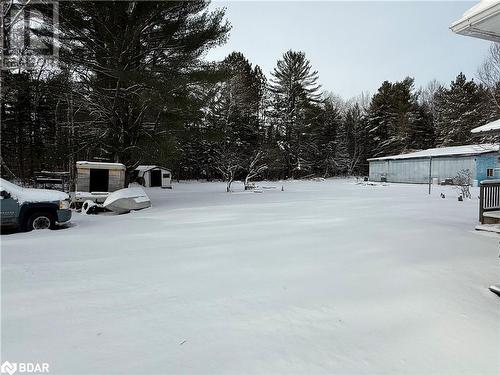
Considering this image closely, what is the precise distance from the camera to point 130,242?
632 centimetres

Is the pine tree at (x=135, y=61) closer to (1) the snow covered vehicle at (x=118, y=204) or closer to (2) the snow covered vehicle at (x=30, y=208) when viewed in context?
(1) the snow covered vehicle at (x=118, y=204)

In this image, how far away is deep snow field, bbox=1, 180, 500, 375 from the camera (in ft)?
7.97

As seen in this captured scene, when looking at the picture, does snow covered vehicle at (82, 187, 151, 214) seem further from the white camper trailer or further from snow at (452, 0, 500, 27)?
snow at (452, 0, 500, 27)

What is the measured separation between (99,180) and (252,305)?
11.4m

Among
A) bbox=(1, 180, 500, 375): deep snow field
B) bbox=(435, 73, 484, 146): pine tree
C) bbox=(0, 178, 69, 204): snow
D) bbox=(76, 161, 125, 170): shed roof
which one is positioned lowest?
bbox=(1, 180, 500, 375): deep snow field

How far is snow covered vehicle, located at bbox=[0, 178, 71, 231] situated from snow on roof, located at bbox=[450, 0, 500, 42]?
8.95 metres

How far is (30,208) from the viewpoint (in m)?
7.60

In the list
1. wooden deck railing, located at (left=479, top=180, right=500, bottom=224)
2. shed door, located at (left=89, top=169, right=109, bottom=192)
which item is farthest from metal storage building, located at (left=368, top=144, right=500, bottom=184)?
shed door, located at (left=89, top=169, right=109, bottom=192)

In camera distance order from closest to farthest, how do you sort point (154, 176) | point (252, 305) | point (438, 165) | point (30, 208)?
point (252, 305)
point (30, 208)
point (438, 165)
point (154, 176)

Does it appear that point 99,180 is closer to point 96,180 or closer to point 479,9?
point 96,180

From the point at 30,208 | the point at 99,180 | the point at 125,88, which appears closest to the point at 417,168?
the point at 125,88

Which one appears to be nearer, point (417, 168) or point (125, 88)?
point (125, 88)

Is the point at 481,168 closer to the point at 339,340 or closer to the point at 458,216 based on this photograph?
the point at 458,216

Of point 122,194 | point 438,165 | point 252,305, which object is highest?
point 438,165
